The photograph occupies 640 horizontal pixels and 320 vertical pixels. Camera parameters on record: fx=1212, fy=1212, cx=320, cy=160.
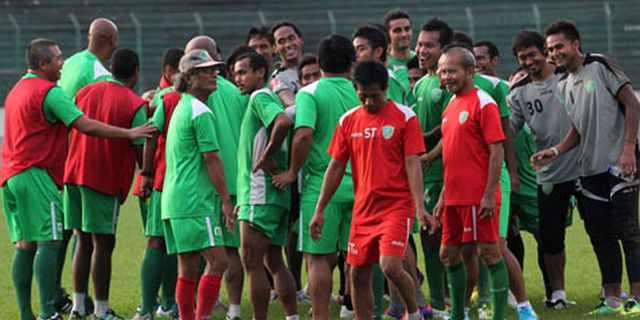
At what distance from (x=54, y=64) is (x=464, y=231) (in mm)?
3259

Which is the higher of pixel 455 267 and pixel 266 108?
pixel 266 108

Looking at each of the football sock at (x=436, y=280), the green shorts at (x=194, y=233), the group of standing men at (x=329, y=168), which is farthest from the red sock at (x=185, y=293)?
the football sock at (x=436, y=280)

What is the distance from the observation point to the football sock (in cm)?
916

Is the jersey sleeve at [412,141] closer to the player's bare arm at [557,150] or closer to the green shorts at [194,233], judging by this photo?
the green shorts at [194,233]

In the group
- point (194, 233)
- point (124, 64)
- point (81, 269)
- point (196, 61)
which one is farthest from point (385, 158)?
point (81, 269)

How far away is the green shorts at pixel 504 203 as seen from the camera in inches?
329

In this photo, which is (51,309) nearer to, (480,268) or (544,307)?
(480,268)

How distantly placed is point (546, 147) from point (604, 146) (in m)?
0.64

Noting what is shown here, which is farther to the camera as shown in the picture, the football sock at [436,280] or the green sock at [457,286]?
the football sock at [436,280]

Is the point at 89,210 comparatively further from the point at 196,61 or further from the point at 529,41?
the point at 529,41

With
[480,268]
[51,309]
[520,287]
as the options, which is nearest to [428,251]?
[480,268]

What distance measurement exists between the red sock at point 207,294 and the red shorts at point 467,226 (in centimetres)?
155

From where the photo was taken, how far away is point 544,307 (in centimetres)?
973

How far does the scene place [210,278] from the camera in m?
7.96
